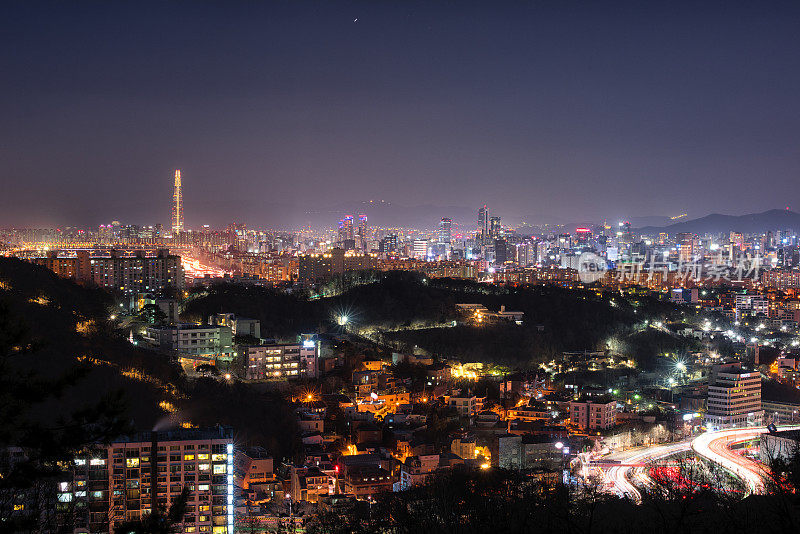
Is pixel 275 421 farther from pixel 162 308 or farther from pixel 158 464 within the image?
pixel 162 308

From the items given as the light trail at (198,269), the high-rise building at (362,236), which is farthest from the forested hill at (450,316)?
the high-rise building at (362,236)

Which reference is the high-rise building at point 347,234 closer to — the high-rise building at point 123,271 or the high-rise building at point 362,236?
the high-rise building at point 362,236

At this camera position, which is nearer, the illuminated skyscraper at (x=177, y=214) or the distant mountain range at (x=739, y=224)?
the illuminated skyscraper at (x=177, y=214)

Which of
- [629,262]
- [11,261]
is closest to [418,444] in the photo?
[11,261]

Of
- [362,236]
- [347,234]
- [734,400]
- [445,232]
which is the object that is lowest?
[734,400]

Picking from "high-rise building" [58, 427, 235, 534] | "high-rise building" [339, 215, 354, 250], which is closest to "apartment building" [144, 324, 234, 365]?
"high-rise building" [58, 427, 235, 534]

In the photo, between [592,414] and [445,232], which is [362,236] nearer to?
[445,232]

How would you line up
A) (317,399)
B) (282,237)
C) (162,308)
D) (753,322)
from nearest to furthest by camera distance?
1. (317,399)
2. (162,308)
3. (753,322)
4. (282,237)

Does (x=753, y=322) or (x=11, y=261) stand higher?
(x=11, y=261)

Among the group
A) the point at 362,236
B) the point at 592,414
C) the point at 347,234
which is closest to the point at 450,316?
the point at 592,414
